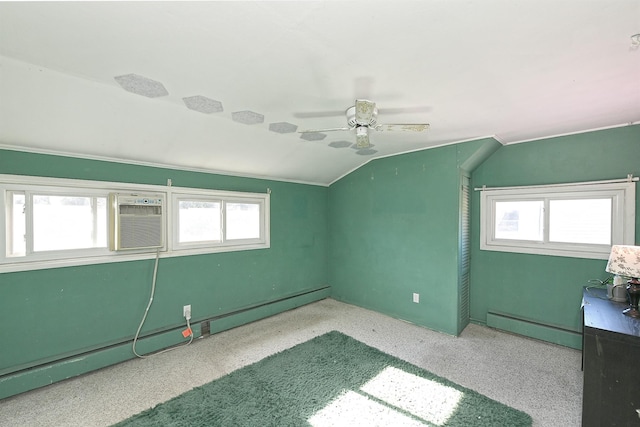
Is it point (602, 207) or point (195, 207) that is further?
point (195, 207)

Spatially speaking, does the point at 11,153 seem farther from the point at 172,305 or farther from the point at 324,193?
the point at 324,193

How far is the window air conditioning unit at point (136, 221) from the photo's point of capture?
253 centimetres

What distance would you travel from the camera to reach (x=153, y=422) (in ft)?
5.99

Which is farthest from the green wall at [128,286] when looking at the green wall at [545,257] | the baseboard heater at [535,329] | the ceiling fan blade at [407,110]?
the baseboard heater at [535,329]

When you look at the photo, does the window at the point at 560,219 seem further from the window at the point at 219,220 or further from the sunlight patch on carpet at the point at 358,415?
the window at the point at 219,220

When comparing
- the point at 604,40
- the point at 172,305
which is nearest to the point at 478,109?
the point at 604,40

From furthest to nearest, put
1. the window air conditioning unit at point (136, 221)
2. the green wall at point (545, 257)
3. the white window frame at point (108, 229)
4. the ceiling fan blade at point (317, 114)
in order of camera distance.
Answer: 1. the green wall at point (545, 257)
2. the window air conditioning unit at point (136, 221)
3. the ceiling fan blade at point (317, 114)
4. the white window frame at point (108, 229)

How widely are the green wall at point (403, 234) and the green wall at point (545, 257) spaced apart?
1.34 feet

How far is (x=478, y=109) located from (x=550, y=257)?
6.64 ft

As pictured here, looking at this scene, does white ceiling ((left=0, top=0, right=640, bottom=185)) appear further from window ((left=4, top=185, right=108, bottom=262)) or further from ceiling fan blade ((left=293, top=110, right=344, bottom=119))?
window ((left=4, top=185, right=108, bottom=262))

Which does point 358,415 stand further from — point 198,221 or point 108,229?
point 108,229

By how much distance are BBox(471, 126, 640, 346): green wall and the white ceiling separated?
246mm

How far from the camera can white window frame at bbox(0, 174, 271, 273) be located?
211 cm

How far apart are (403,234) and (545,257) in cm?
157
